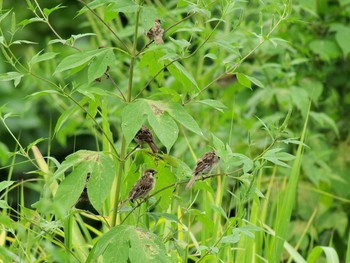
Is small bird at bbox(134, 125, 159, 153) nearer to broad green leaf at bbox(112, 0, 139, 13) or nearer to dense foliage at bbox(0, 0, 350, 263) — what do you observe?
Answer: dense foliage at bbox(0, 0, 350, 263)

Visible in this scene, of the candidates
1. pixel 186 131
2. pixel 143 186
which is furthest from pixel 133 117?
pixel 186 131

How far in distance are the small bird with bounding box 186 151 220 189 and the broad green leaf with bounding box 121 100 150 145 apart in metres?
0.18

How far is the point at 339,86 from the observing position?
179 inches

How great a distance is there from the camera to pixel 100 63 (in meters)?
1.98

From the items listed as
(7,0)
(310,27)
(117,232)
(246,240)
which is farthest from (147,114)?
(7,0)

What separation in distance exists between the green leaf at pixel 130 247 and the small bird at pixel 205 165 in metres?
0.15

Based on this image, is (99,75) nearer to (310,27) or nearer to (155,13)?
(155,13)

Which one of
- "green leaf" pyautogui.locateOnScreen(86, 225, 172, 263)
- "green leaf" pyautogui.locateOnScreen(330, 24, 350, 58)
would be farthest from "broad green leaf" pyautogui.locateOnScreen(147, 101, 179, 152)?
"green leaf" pyautogui.locateOnScreen(330, 24, 350, 58)

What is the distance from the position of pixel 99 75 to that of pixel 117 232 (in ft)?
1.14

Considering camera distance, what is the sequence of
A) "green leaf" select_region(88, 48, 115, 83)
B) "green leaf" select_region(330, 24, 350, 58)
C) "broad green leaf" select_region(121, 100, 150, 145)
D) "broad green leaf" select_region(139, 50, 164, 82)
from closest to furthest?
1. "broad green leaf" select_region(121, 100, 150, 145)
2. "green leaf" select_region(88, 48, 115, 83)
3. "broad green leaf" select_region(139, 50, 164, 82)
4. "green leaf" select_region(330, 24, 350, 58)

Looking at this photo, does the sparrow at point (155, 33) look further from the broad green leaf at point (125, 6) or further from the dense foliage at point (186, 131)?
the broad green leaf at point (125, 6)

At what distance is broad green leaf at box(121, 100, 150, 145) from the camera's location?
1867mm

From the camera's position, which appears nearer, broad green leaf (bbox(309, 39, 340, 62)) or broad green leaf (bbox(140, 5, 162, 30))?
broad green leaf (bbox(140, 5, 162, 30))

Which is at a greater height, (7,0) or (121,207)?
(121,207)
